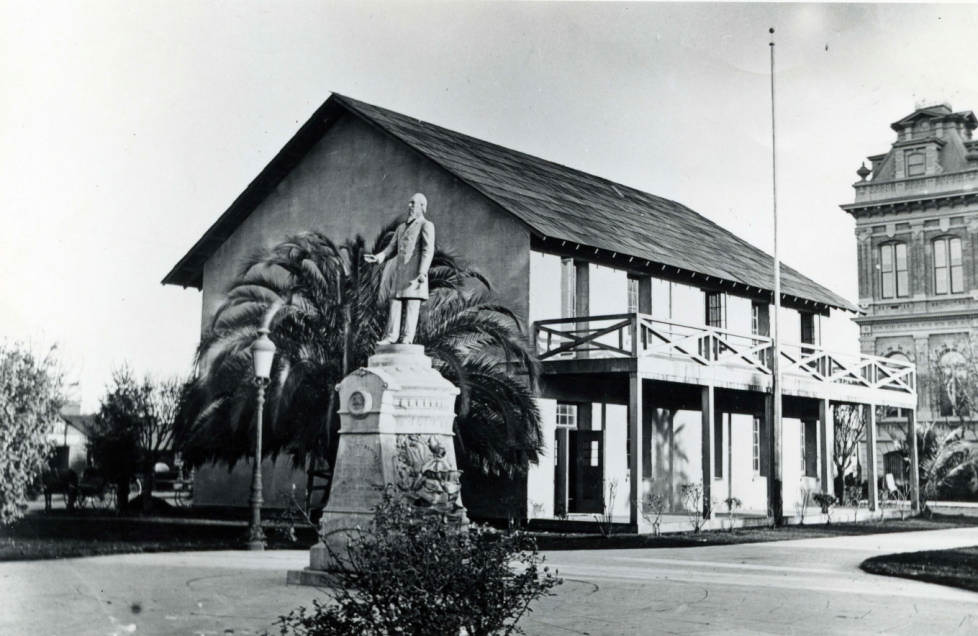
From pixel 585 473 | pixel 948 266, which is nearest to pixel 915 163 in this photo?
pixel 948 266

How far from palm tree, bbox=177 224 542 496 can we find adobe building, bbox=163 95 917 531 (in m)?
2.38

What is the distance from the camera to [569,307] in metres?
23.9

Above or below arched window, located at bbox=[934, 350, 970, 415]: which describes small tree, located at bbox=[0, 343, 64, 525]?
below

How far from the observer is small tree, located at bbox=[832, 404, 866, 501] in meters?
37.0

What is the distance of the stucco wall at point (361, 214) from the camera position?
76.7ft

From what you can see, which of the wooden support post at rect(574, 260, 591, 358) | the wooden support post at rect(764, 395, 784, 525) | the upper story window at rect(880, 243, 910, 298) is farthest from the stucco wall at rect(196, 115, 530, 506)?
the upper story window at rect(880, 243, 910, 298)

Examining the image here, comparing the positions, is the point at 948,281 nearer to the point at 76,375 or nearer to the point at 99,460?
the point at 76,375

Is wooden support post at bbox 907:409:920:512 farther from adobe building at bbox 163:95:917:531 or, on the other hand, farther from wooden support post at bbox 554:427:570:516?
wooden support post at bbox 554:427:570:516

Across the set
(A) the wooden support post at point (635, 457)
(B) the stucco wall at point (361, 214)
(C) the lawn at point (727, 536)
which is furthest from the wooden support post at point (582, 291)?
(C) the lawn at point (727, 536)

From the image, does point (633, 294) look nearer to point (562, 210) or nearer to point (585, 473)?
point (562, 210)

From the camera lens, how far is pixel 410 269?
12242 millimetres

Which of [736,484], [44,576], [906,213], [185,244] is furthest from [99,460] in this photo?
[906,213]

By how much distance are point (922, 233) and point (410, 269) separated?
14.5m

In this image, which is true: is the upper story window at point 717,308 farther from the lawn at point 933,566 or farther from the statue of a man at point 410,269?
the statue of a man at point 410,269
